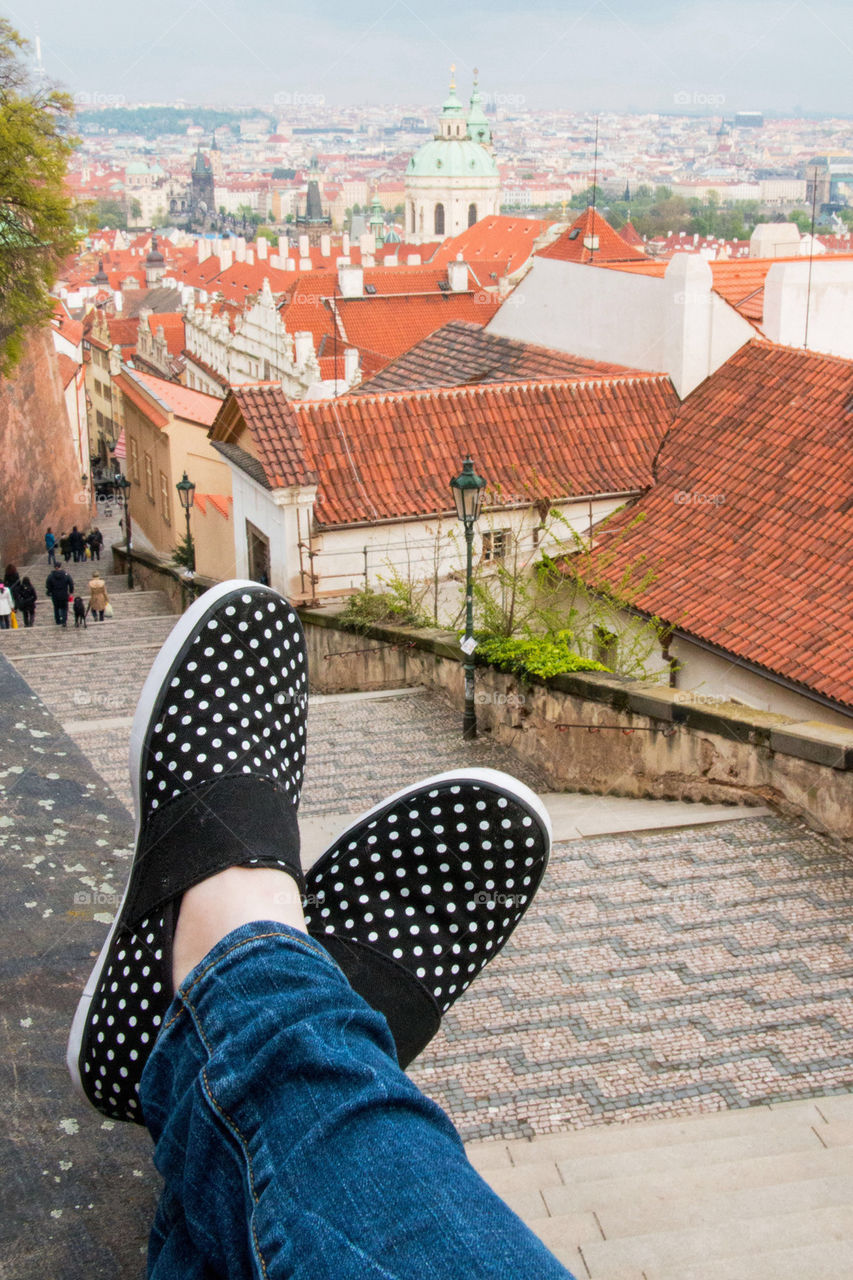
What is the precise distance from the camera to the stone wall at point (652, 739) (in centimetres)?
586

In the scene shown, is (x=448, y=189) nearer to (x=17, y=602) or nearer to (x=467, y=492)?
(x=17, y=602)

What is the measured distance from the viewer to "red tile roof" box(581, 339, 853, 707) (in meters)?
8.98

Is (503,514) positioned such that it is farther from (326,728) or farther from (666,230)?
(666,230)

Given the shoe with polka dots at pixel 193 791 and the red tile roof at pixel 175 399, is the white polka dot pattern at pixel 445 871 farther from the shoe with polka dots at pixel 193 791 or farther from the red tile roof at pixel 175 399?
the red tile roof at pixel 175 399

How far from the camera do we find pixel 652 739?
22.7ft

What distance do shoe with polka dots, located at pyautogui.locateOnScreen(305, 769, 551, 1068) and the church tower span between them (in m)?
143

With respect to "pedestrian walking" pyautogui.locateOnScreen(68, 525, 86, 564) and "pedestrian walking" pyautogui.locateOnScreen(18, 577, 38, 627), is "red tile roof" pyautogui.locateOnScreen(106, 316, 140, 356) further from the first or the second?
"pedestrian walking" pyautogui.locateOnScreen(18, 577, 38, 627)

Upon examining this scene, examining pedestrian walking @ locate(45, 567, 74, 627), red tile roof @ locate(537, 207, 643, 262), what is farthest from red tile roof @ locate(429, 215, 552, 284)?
pedestrian walking @ locate(45, 567, 74, 627)

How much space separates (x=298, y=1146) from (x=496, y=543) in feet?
33.1

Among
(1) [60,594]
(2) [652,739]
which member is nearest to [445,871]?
(2) [652,739]

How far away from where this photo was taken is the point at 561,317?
15.4m

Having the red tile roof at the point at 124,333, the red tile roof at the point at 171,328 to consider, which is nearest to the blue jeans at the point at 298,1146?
the red tile roof at the point at 171,328

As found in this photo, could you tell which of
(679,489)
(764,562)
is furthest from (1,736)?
(679,489)

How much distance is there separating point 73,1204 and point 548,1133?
1.38 meters
